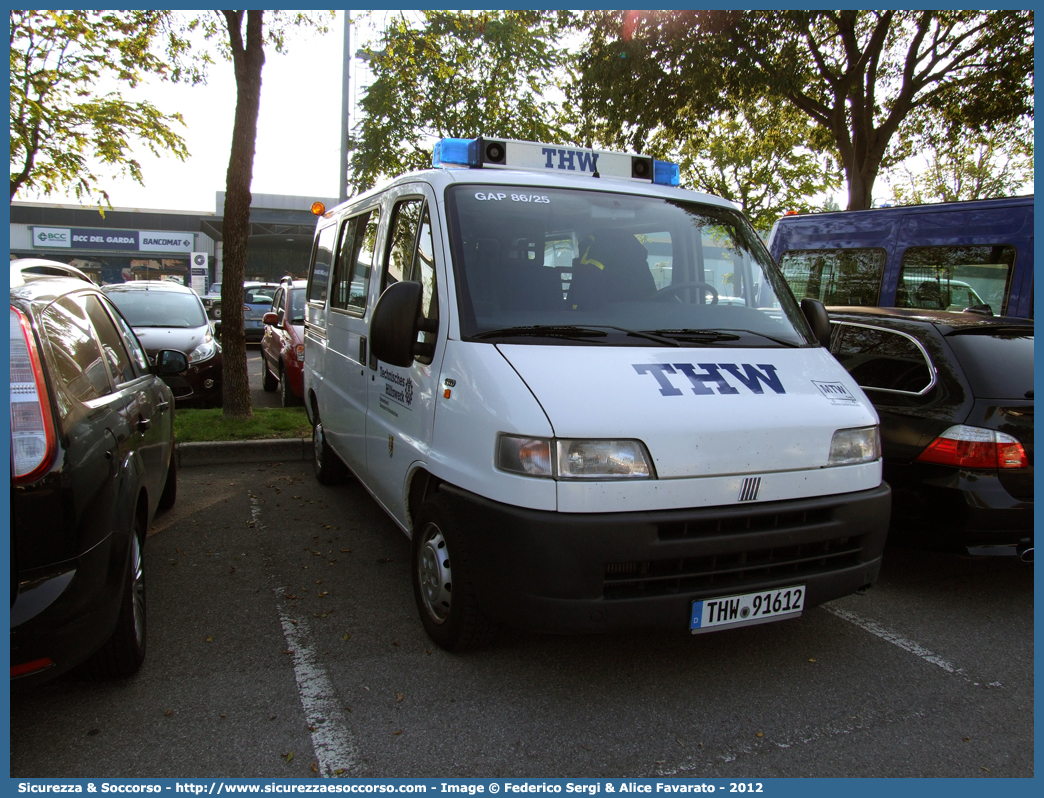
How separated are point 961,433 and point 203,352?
8.58 meters

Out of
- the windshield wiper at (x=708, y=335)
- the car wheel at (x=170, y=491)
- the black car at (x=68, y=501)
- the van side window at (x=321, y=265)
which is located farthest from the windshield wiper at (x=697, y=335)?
the car wheel at (x=170, y=491)

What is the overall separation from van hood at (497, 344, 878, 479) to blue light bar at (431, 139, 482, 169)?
5.14 feet

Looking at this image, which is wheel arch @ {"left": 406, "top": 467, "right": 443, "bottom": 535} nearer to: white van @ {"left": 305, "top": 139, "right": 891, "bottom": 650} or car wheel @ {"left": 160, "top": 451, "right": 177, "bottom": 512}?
white van @ {"left": 305, "top": 139, "right": 891, "bottom": 650}

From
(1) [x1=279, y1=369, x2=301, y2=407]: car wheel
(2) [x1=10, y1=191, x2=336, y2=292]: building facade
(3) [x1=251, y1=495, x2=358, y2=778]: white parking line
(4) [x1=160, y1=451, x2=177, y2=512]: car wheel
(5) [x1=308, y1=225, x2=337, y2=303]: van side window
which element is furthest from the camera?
(2) [x1=10, y1=191, x2=336, y2=292]: building facade

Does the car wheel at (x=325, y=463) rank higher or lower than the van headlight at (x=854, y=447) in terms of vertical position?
lower

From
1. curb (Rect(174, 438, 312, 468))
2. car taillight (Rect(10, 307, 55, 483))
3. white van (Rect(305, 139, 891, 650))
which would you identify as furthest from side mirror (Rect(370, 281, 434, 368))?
curb (Rect(174, 438, 312, 468))

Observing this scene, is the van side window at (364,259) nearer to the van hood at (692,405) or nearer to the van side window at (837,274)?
the van hood at (692,405)

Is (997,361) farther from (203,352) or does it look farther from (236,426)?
(203,352)

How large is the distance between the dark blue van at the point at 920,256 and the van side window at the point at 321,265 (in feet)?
17.9

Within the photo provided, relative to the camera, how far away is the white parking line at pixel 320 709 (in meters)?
2.79

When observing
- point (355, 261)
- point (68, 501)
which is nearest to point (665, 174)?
point (355, 261)

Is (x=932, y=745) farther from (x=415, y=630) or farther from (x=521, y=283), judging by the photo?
(x=521, y=283)

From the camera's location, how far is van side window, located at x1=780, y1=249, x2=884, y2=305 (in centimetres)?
823

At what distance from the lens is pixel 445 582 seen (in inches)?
137
